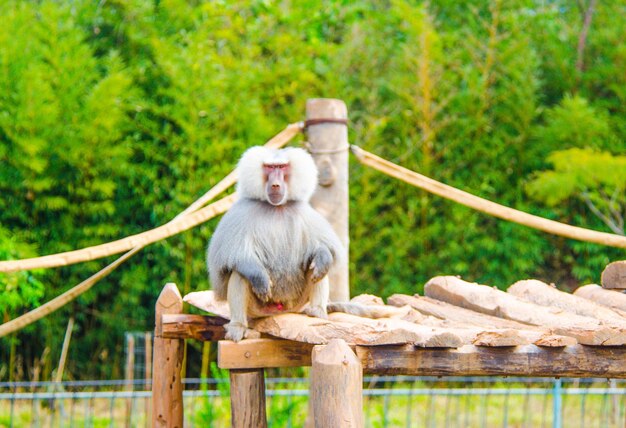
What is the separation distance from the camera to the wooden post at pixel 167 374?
4055 millimetres

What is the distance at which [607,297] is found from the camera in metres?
4.08

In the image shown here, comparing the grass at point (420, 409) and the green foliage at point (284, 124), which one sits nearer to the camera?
the grass at point (420, 409)

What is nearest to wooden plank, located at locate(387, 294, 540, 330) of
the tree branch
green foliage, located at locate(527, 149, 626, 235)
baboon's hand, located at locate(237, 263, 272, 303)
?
baboon's hand, located at locate(237, 263, 272, 303)

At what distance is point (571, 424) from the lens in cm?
646

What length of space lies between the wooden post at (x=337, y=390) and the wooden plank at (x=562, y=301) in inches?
43.8

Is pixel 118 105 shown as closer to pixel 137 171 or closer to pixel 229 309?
pixel 137 171

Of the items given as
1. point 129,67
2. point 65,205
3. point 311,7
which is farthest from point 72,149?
point 311,7

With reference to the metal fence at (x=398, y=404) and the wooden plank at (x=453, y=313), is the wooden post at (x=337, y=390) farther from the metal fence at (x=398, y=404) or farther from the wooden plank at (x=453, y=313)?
the metal fence at (x=398, y=404)

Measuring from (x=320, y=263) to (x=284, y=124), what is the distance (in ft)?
12.0

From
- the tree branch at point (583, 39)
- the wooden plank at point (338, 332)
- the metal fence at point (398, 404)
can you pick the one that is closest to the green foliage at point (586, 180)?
the tree branch at point (583, 39)

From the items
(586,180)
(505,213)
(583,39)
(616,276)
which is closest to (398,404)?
(586,180)

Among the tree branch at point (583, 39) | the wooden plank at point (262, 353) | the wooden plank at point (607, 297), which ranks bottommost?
the wooden plank at point (262, 353)

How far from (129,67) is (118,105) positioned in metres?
0.49

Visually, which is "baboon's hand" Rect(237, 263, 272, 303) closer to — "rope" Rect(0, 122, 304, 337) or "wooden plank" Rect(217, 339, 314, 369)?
"wooden plank" Rect(217, 339, 314, 369)
